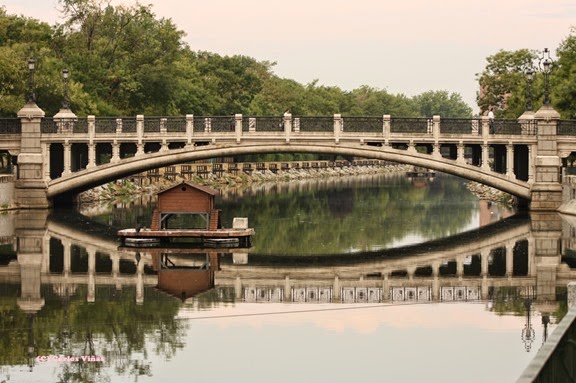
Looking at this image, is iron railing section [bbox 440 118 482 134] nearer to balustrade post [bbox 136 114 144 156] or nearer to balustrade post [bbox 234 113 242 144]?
balustrade post [bbox 234 113 242 144]

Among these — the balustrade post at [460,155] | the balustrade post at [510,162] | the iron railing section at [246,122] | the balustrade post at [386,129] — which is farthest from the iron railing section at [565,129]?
the iron railing section at [246,122]

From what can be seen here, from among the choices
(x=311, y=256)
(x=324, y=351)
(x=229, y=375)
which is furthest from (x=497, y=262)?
(x=229, y=375)

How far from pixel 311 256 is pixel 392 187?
67.4 m

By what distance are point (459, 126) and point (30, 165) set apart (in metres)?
20.1

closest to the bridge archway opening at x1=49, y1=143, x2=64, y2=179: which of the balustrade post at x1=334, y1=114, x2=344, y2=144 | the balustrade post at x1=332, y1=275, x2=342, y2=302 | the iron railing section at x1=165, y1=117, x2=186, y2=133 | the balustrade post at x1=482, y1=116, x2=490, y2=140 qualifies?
the iron railing section at x1=165, y1=117, x2=186, y2=133

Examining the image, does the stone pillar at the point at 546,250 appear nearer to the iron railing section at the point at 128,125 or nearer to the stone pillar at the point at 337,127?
the stone pillar at the point at 337,127

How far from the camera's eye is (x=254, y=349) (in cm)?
2592

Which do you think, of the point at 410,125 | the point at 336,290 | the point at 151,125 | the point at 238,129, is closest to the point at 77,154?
the point at 151,125

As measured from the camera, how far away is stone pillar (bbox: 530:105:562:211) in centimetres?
6041

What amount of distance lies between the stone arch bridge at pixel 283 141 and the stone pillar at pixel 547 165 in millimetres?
45

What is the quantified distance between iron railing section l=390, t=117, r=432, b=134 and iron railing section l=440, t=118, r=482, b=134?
69 cm

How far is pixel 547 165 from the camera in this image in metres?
60.3

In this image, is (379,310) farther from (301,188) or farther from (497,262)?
(301,188)

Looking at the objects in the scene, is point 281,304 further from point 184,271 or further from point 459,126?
point 459,126
